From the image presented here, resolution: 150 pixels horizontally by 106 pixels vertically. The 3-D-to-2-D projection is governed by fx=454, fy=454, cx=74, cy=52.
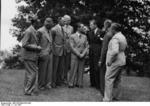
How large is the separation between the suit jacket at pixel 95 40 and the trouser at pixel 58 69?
0.87 meters

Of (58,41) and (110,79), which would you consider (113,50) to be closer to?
(110,79)

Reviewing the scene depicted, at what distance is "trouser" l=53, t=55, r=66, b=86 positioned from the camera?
40.8ft

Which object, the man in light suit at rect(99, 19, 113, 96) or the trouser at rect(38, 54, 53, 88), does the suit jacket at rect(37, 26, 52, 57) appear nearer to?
the trouser at rect(38, 54, 53, 88)

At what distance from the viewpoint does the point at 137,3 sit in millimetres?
17141

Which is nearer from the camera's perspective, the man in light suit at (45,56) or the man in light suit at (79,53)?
the man in light suit at (45,56)

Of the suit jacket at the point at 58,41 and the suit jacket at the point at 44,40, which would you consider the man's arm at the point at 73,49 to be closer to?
the suit jacket at the point at 58,41

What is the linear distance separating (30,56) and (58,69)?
2061mm

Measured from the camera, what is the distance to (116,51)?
33.7 feet

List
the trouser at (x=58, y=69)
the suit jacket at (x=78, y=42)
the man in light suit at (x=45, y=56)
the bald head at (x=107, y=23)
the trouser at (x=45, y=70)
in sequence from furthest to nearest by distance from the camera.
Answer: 1. the suit jacket at (x=78, y=42)
2. the trouser at (x=58, y=69)
3. the trouser at (x=45, y=70)
4. the man in light suit at (x=45, y=56)
5. the bald head at (x=107, y=23)

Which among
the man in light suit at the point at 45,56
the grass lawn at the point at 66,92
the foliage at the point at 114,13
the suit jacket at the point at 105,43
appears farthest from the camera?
the foliage at the point at 114,13

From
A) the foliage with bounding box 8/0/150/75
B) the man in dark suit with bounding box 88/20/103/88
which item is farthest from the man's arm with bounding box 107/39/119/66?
the foliage with bounding box 8/0/150/75

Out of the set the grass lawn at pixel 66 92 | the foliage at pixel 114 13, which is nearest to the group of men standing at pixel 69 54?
the grass lawn at pixel 66 92

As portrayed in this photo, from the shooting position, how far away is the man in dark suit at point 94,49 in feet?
40.6

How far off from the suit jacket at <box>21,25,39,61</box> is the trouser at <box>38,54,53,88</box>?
0.86m
